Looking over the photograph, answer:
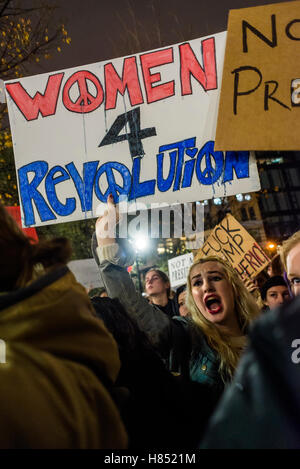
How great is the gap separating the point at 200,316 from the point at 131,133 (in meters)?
1.58

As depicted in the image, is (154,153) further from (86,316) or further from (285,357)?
(285,357)

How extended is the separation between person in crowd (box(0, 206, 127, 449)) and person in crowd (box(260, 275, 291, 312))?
3333mm

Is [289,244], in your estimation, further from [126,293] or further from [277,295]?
[277,295]

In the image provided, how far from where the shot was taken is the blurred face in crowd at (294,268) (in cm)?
220

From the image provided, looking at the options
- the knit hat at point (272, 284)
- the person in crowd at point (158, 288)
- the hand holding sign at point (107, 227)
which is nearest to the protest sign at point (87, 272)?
the person in crowd at point (158, 288)

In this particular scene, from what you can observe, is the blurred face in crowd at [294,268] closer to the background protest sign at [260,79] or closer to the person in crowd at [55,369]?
the background protest sign at [260,79]

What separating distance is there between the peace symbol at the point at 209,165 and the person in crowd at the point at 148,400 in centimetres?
169

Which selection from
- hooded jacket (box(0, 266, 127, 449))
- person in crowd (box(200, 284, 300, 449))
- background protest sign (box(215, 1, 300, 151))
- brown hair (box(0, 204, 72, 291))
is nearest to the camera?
person in crowd (box(200, 284, 300, 449))

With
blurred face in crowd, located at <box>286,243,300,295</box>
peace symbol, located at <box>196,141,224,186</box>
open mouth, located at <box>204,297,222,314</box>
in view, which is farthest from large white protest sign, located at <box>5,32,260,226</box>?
open mouth, located at <box>204,297,222,314</box>

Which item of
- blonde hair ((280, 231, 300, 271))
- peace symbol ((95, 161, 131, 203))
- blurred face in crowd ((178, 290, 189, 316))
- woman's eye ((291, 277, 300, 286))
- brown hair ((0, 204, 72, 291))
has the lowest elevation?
blurred face in crowd ((178, 290, 189, 316))

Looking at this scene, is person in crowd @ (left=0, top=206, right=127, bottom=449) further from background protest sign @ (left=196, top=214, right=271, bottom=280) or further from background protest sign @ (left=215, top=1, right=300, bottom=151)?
background protest sign @ (left=196, top=214, right=271, bottom=280)

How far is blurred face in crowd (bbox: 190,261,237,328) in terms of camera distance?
2.43 metres

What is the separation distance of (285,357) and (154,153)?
101 inches

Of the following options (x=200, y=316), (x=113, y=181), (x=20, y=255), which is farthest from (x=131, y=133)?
(x=20, y=255)
